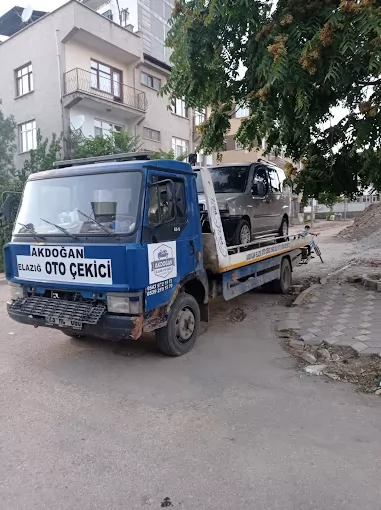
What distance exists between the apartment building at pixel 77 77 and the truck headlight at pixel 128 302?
1467 cm

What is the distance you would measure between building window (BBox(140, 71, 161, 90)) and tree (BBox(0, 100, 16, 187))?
22.5 ft

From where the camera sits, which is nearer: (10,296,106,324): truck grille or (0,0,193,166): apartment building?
(10,296,106,324): truck grille

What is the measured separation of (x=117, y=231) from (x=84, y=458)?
2.23 m

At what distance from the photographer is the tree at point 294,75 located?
15.4ft

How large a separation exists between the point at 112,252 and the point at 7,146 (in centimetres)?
1708

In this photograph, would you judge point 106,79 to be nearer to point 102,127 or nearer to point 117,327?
point 102,127

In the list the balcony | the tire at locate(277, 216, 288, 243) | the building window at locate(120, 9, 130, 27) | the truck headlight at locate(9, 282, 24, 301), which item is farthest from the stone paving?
the building window at locate(120, 9, 130, 27)

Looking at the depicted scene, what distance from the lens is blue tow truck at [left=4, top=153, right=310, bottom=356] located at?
4.26 m

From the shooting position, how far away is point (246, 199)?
7.51m

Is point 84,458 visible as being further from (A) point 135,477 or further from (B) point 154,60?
(B) point 154,60

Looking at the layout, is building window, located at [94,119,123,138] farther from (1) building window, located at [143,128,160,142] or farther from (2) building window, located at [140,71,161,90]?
(2) building window, located at [140,71,161,90]

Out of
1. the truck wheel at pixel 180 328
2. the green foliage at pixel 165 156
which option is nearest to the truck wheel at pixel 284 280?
the green foliage at pixel 165 156

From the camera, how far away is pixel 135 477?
9.04 ft

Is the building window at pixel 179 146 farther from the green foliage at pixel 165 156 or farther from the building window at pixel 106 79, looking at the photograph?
the green foliage at pixel 165 156
